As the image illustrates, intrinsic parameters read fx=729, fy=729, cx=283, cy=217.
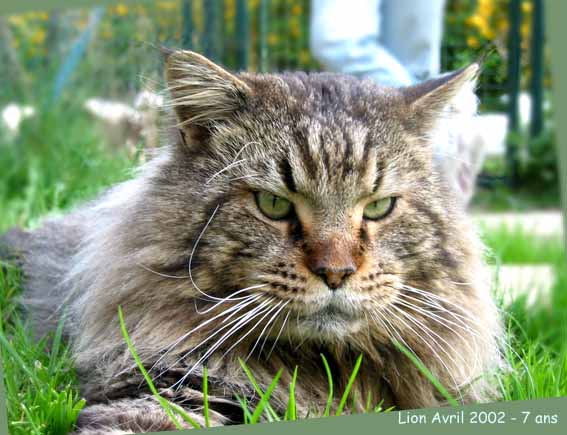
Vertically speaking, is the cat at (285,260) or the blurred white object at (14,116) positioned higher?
the blurred white object at (14,116)

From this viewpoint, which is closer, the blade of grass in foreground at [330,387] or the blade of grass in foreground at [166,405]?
the blade of grass in foreground at [166,405]

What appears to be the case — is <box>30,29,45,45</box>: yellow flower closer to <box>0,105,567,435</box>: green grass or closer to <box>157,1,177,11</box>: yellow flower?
<box>0,105,567,435</box>: green grass

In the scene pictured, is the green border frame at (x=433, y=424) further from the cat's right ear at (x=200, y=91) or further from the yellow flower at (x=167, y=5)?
the yellow flower at (x=167, y=5)

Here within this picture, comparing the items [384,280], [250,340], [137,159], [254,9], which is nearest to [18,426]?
[250,340]

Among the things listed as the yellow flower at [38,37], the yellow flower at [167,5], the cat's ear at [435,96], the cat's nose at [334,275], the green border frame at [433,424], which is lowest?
the green border frame at [433,424]

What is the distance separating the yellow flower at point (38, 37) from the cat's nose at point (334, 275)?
11.4ft

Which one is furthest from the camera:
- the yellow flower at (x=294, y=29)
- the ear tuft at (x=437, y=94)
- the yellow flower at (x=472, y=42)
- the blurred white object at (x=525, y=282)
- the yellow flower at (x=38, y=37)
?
the yellow flower at (x=294, y=29)

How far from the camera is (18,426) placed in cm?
201

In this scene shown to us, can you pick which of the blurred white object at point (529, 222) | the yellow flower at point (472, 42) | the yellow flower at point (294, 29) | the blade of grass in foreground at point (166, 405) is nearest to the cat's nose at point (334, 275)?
the blade of grass in foreground at point (166, 405)

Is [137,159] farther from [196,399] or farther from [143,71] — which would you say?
[196,399]

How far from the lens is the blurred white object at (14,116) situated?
18.5ft

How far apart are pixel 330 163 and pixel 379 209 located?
23 centimetres

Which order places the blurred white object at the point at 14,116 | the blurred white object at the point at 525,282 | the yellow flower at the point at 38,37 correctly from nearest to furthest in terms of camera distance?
the blurred white object at the point at 525,282 → the yellow flower at the point at 38,37 → the blurred white object at the point at 14,116

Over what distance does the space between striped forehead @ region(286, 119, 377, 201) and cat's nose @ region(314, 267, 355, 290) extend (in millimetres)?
236
